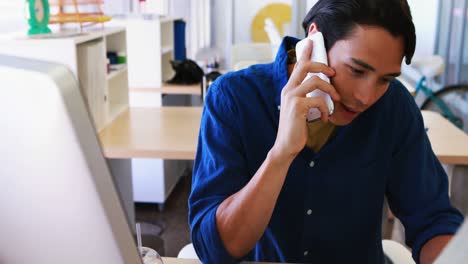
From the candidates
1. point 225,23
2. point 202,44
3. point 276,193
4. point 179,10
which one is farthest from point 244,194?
point 225,23

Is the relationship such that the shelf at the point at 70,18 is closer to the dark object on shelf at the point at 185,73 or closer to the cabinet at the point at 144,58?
the cabinet at the point at 144,58

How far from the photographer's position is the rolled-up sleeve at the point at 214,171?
0.99m

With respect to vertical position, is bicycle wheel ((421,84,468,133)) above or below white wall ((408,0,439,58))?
below

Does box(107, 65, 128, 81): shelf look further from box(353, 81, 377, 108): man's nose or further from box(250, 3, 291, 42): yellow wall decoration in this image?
box(250, 3, 291, 42): yellow wall decoration

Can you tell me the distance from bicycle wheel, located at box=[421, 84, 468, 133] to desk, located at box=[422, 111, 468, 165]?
7.11 ft

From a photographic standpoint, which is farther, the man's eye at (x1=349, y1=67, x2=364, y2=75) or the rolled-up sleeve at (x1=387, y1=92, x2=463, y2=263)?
the rolled-up sleeve at (x1=387, y1=92, x2=463, y2=263)

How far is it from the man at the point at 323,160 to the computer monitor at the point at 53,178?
581 millimetres

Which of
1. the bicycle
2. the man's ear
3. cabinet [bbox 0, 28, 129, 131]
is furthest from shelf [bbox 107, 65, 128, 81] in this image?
the bicycle

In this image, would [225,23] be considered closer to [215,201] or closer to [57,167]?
[215,201]

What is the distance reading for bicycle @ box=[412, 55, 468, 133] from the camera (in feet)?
14.3

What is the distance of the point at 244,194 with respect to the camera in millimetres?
980

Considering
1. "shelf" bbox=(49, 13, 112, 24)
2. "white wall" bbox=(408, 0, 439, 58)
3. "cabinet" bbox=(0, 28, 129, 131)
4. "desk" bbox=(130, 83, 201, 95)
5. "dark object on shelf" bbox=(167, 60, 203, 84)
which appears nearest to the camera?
"cabinet" bbox=(0, 28, 129, 131)

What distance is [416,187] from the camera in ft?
3.76

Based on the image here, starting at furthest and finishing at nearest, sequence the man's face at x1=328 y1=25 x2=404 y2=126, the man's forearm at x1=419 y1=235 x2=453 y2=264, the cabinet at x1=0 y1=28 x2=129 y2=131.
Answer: the cabinet at x1=0 y1=28 x2=129 y2=131
the man's forearm at x1=419 y1=235 x2=453 y2=264
the man's face at x1=328 y1=25 x2=404 y2=126
